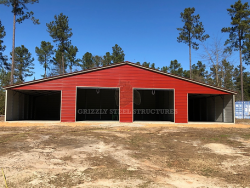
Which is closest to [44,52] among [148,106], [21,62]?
[21,62]

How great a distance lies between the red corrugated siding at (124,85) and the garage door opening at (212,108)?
1939 millimetres

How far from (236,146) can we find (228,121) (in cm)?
1059

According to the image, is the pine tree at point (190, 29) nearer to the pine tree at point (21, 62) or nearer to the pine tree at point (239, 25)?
the pine tree at point (239, 25)

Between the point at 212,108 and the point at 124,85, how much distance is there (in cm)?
959

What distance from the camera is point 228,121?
16.3m

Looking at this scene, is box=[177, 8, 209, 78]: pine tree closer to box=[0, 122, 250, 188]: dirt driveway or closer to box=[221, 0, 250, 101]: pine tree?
box=[221, 0, 250, 101]: pine tree

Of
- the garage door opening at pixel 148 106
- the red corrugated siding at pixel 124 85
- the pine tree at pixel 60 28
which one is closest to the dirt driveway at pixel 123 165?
the red corrugated siding at pixel 124 85

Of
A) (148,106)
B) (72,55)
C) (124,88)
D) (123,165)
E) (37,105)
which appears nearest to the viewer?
(123,165)

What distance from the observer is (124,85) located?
49.2 ft

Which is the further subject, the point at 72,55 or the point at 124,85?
the point at 72,55

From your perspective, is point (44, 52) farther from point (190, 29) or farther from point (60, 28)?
point (190, 29)

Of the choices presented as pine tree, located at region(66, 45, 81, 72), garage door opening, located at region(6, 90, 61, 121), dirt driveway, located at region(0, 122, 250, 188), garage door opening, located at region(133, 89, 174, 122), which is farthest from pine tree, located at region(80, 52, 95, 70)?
dirt driveway, located at region(0, 122, 250, 188)

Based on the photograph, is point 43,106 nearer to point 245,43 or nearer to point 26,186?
point 26,186

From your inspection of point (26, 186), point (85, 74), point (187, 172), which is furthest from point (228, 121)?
point (26, 186)
